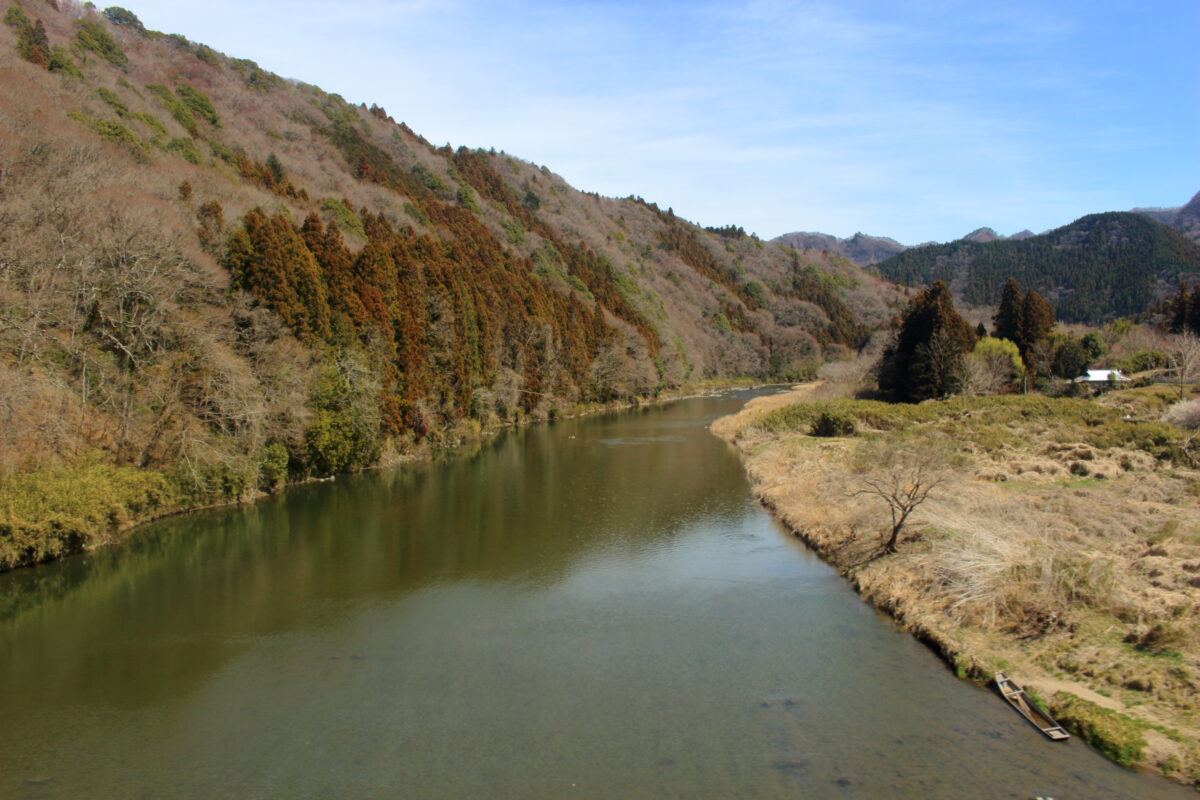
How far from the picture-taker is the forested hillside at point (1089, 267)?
117 metres

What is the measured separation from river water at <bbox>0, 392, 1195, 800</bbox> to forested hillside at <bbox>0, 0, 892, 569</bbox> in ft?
→ 10.5

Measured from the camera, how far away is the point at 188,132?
53500 mm

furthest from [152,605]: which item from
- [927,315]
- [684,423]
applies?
[927,315]

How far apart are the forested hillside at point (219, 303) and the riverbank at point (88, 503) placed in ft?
0.21

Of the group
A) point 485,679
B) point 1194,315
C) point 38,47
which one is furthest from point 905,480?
point 38,47

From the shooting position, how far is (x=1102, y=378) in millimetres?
48375

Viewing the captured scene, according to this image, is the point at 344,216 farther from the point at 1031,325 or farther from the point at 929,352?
the point at 1031,325

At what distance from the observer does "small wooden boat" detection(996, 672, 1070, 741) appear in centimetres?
974

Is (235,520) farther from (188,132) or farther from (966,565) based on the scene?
(188,132)

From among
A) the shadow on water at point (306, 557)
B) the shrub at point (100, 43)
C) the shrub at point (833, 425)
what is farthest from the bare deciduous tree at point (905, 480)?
the shrub at point (100, 43)

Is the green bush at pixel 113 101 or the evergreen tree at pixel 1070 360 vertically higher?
the green bush at pixel 113 101

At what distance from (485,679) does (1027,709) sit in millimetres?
8269

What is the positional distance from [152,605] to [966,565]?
56.5ft

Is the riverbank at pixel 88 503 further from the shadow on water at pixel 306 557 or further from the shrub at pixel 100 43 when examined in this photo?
the shrub at pixel 100 43
